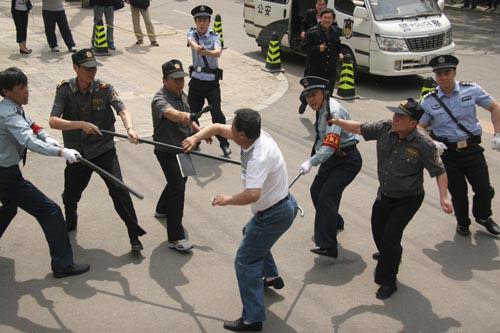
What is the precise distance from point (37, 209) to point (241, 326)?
6.49 feet

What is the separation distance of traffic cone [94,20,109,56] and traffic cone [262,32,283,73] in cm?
360

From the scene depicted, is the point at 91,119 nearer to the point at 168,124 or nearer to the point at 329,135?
the point at 168,124

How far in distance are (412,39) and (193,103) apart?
4.87 metres

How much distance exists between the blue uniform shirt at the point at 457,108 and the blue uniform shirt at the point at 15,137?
3.41m

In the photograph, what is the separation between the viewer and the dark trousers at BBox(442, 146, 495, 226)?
20.2 feet

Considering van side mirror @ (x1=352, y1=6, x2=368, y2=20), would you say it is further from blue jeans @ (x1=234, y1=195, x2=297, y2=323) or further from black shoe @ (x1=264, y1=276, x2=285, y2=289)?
blue jeans @ (x1=234, y1=195, x2=297, y2=323)

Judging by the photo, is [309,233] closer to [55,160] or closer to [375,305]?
[375,305]

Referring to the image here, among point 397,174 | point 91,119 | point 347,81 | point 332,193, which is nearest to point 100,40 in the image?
point 347,81

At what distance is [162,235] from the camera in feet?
20.9

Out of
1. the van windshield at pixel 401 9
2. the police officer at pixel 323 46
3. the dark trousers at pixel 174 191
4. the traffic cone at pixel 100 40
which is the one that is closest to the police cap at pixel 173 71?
the dark trousers at pixel 174 191

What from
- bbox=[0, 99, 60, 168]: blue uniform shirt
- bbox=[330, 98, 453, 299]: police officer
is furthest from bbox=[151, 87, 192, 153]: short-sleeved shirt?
bbox=[330, 98, 453, 299]: police officer

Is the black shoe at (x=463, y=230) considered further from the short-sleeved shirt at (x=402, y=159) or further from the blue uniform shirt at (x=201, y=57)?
the blue uniform shirt at (x=201, y=57)

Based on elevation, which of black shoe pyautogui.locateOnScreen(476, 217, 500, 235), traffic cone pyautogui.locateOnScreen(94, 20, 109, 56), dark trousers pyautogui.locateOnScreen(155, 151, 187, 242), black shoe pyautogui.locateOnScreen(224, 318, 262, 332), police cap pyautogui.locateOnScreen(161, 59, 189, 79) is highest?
police cap pyautogui.locateOnScreen(161, 59, 189, 79)

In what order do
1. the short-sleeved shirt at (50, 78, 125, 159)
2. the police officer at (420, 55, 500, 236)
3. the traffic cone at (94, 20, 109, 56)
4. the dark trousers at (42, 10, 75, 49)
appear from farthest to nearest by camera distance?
1. the traffic cone at (94, 20, 109, 56)
2. the dark trousers at (42, 10, 75, 49)
3. the police officer at (420, 55, 500, 236)
4. the short-sleeved shirt at (50, 78, 125, 159)
